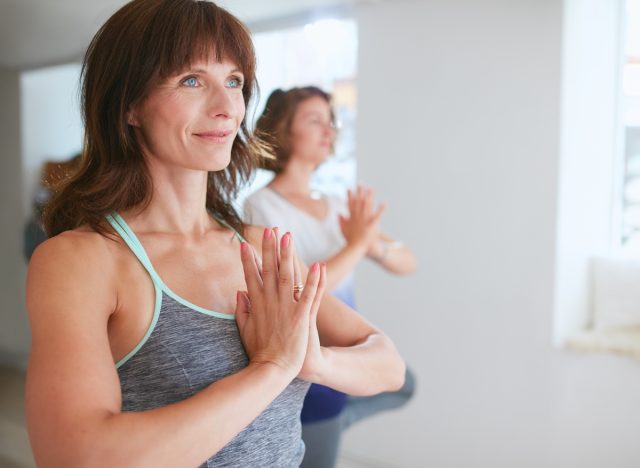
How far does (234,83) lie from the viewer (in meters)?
0.87

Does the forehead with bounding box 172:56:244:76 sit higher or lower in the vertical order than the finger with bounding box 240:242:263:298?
higher

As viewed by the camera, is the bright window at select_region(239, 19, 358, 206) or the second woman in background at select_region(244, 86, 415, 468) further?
the bright window at select_region(239, 19, 358, 206)

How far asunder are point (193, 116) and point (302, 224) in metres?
0.95

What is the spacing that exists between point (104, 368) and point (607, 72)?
2.34m

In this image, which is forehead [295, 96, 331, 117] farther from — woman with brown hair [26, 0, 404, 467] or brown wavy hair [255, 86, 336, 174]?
woman with brown hair [26, 0, 404, 467]

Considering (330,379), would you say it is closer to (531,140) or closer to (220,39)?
(220,39)

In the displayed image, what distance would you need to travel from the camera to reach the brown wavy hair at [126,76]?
79 cm

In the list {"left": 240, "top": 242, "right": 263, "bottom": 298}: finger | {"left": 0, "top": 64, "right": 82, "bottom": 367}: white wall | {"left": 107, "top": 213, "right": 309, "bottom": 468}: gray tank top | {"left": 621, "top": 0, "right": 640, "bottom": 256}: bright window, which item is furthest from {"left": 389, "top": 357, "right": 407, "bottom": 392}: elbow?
{"left": 621, "top": 0, "right": 640, "bottom": 256}: bright window

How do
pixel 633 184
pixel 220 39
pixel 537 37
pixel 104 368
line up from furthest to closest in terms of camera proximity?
pixel 633 184 < pixel 537 37 < pixel 220 39 < pixel 104 368

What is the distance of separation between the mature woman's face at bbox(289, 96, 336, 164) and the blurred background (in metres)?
0.35

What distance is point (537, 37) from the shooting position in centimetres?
239

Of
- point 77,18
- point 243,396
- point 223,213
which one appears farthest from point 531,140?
point 243,396

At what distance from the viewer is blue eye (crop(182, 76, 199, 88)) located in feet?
2.68

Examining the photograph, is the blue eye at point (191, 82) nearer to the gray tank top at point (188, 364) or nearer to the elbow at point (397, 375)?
the gray tank top at point (188, 364)
